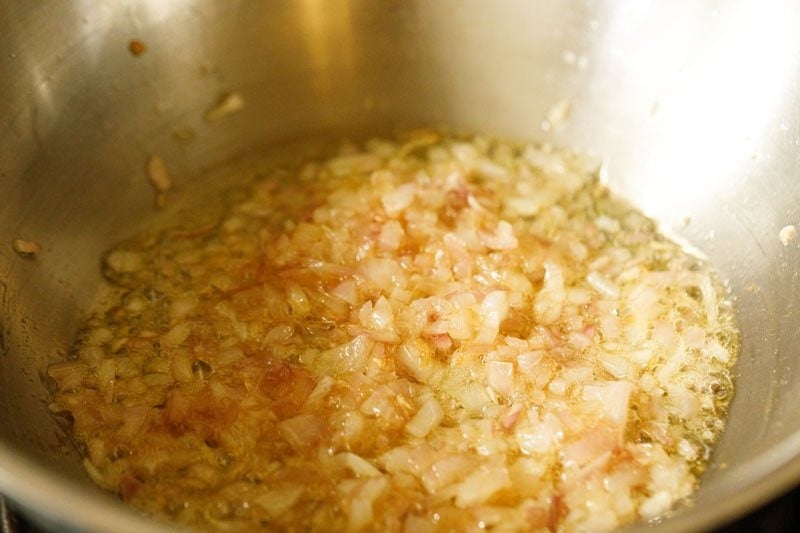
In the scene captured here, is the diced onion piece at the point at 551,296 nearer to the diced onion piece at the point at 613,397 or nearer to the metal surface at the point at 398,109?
the diced onion piece at the point at 613,397

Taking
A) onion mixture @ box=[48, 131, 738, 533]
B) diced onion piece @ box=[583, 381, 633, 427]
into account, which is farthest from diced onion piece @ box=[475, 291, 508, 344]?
diced onion piece @ box=[583, 381, 633, 427]

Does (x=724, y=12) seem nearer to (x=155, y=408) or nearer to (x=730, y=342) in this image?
(x=730, y=342)

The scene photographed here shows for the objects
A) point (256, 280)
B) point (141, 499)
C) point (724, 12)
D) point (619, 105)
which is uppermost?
point (724, 12)

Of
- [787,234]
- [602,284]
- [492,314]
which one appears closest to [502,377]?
[492,314]

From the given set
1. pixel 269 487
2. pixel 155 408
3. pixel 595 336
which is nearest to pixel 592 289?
pixel 595 336

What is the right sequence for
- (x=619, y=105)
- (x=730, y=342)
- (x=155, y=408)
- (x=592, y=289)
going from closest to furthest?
(x=155, y=408)
(x=730, y=342)
(x=592, y=289)
(x=619, y=105)

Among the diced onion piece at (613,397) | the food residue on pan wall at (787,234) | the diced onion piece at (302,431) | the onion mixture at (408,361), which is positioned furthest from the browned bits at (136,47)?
the food residue on pan wall at (787,234)
